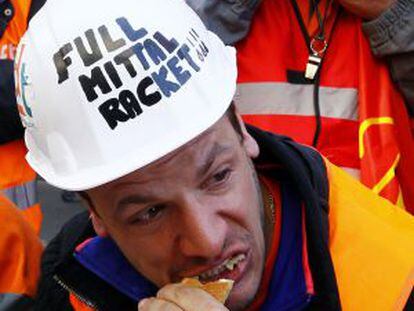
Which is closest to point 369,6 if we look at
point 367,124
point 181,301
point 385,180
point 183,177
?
point 367,124

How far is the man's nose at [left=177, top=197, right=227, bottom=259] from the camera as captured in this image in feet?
5.31

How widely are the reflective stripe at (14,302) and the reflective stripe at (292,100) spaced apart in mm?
903

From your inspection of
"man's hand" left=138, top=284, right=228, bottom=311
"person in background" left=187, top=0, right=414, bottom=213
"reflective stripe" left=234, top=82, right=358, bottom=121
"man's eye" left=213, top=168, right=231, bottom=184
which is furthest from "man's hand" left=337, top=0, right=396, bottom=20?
"man's hand" left=138, top=284, right=228, bottom=311

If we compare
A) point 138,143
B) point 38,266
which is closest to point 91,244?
point 38,266

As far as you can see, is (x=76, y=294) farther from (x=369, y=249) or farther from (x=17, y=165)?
(x=17, y=165)

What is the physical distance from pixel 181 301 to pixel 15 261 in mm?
660

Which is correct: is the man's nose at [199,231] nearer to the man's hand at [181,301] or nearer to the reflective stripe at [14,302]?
the man's hand at [181,301]

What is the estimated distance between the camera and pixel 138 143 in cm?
163

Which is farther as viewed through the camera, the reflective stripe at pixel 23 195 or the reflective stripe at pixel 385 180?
the reflective stripe at pixel 23 195

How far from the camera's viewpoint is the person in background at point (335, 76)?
2328 millimetres

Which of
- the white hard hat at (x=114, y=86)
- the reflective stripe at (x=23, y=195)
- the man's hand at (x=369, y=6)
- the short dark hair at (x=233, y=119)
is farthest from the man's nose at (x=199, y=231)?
the reflective stripe at (x=23, y=195)

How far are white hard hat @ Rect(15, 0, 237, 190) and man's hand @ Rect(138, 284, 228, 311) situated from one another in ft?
0.91

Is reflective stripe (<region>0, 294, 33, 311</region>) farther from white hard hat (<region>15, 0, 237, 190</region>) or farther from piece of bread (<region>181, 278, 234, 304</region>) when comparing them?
piece of bread (<region>181, 278, 234, 304</region>)

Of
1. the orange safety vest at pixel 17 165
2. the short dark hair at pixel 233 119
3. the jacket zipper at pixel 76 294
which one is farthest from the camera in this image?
the orange safety vest at pixel 17 165
